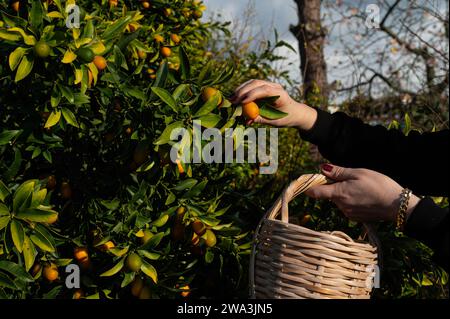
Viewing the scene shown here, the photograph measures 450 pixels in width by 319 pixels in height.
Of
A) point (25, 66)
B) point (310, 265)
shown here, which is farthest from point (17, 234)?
point (310, 265)

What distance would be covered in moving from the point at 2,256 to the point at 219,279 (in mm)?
732

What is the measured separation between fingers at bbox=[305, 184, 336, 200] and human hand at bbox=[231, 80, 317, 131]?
238 mm

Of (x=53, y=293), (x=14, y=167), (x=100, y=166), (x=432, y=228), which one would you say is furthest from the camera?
(x=100, y=166)

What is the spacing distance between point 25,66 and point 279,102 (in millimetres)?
681

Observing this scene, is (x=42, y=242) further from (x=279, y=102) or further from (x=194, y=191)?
(x=279, y=102)

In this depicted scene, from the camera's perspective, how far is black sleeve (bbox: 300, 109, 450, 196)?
58.8 inches

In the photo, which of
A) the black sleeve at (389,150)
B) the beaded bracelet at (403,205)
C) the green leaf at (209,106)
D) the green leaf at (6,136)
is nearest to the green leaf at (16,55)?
the green leaf at (6,136)

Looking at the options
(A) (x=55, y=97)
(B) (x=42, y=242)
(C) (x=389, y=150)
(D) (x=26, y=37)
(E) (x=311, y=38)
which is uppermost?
(E) (x=311, y=38)

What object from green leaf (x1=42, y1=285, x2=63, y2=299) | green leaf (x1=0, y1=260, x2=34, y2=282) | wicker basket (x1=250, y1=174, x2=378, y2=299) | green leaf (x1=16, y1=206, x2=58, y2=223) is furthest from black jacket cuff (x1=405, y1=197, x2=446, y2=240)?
green leaf (x1=42, y1=285, x2=63, y2=299)

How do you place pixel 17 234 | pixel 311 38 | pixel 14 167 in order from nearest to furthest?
pixel 17 234 < pixel 14 167 < pixel 311 38

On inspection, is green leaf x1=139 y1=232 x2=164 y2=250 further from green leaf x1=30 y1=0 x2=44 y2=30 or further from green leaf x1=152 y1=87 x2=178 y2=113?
green leaf x1=30 y1=0 x2=44 y2=30

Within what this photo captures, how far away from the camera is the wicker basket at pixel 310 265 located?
120cm

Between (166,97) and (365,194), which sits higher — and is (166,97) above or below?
above

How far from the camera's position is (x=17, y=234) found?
1302 mm
